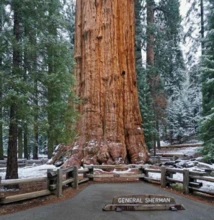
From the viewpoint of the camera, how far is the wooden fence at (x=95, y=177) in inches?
262

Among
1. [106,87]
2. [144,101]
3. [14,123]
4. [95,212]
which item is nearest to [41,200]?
[95,212]

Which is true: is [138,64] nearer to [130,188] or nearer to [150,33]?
[150,33]

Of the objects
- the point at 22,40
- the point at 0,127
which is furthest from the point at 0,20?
the point at 0,127

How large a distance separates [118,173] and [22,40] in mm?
5606

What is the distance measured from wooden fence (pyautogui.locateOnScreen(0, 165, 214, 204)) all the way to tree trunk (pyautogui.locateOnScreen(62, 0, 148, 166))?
Answer: 1.18 meters

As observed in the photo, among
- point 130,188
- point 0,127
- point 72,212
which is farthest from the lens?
point 130,188

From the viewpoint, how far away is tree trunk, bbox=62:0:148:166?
12250mm

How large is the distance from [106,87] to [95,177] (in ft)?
13.4

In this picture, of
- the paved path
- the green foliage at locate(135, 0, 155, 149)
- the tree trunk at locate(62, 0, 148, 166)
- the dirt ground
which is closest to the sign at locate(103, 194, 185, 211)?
the paved path

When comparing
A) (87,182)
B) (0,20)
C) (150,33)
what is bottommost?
(87,182)

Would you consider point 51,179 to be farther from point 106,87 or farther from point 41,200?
point 106,87

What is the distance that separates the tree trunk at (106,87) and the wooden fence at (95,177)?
1.18 metres

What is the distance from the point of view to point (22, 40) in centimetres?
830

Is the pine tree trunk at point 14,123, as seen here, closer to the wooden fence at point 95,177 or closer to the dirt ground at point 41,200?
the dirt ground at point 41,200
